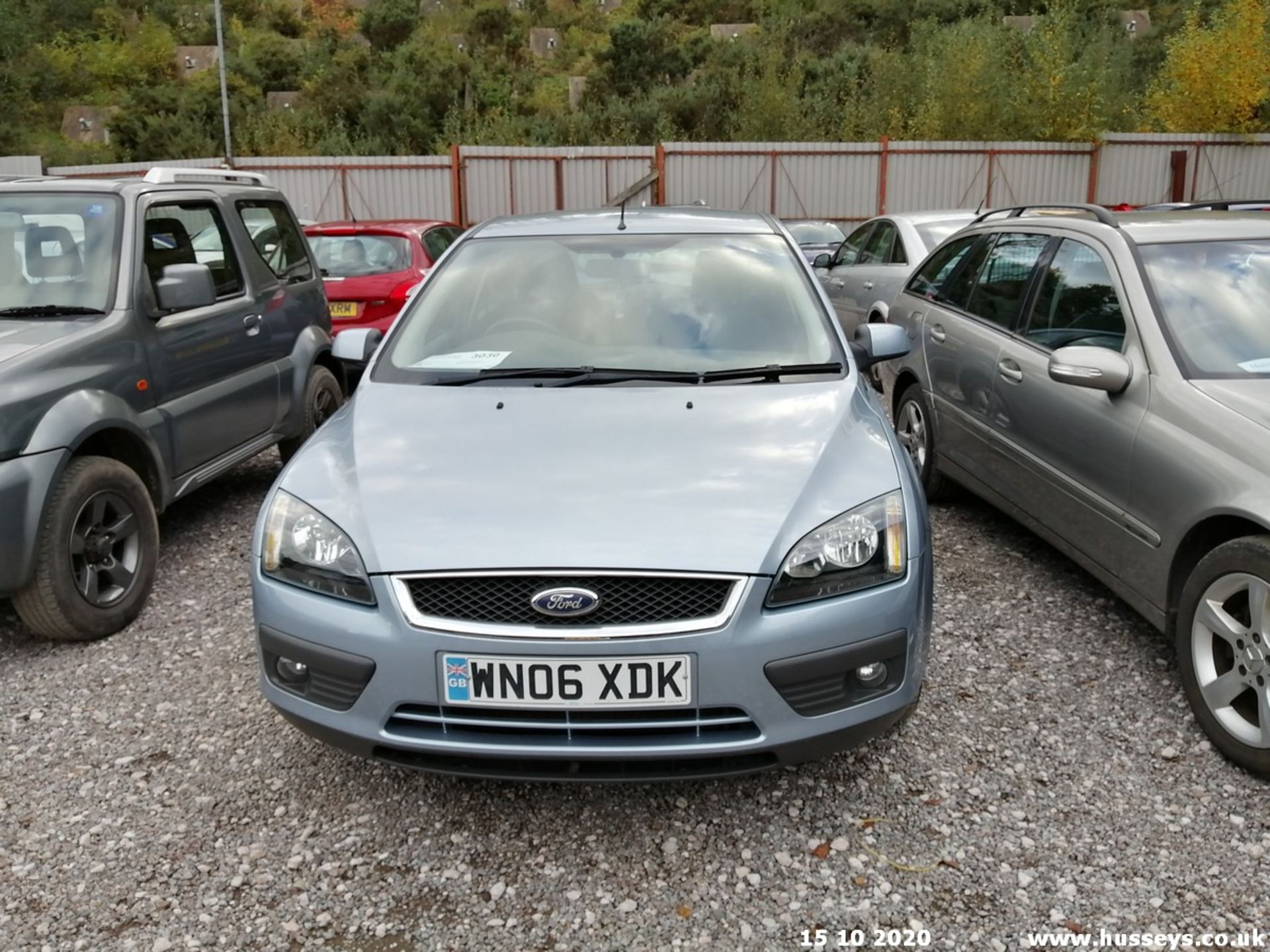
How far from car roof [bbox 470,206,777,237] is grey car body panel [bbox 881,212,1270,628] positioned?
132cm

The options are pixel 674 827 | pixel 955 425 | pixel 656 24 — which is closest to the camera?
pixel 674 827

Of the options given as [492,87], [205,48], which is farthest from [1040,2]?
[205,48]

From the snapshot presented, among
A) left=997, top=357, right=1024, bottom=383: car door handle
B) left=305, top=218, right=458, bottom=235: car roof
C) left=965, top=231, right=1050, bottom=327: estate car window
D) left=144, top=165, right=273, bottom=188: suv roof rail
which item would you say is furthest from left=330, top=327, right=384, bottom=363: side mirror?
left=305, top=218, right=458, bottom=235: car roof

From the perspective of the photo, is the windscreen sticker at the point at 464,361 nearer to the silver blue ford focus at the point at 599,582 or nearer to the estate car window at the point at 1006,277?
the silver blue ford focus at the point at 599,582

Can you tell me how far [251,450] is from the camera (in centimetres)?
545

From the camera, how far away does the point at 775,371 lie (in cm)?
346

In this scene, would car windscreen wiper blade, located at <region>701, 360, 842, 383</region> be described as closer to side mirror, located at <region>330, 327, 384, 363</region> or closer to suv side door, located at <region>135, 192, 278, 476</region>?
side mirror, located at <region>330, 327, 384, 363</region>

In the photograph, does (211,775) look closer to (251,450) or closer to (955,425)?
(251,450)

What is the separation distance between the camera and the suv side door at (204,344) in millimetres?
4582

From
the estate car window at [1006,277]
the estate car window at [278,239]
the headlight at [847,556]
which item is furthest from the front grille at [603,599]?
the estate car window at [278,239]

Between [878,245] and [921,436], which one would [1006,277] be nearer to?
[921,436]

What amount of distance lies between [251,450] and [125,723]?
7.50 feet

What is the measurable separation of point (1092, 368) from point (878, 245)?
576 cm

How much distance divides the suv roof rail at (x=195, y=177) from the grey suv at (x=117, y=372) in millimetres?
13
